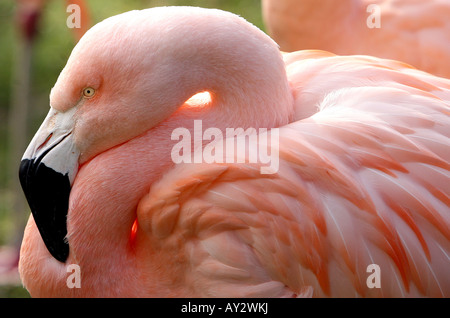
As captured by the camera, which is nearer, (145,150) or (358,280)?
(358,280)

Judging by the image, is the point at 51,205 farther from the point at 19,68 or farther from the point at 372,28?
the point at 19,68

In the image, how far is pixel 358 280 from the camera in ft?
6.59

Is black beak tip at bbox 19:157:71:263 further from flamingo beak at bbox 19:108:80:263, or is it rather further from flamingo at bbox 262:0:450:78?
flamingo at bbox 262:0:450:78

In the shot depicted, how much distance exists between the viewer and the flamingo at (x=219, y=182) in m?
2.00

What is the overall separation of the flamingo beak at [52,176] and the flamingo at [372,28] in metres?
1.35

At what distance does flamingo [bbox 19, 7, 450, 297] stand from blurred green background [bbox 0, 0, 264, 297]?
1866 mm

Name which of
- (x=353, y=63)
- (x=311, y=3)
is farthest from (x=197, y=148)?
(x=311, y=3)

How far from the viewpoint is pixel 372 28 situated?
3.04 metres

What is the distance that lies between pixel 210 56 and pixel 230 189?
1.32 ft

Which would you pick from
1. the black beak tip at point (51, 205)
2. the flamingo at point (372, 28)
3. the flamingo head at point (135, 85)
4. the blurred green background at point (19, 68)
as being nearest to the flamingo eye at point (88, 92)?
the flamingo head at point (135, 85)

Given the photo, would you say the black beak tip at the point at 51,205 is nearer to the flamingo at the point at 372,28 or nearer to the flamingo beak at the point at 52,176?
the flamingo beak at the point at 52,176

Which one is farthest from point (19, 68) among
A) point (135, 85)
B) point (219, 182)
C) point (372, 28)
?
point (219, 182)

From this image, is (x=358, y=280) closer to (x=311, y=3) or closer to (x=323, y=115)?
(x=323, y=115)

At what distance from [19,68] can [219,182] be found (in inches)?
100
